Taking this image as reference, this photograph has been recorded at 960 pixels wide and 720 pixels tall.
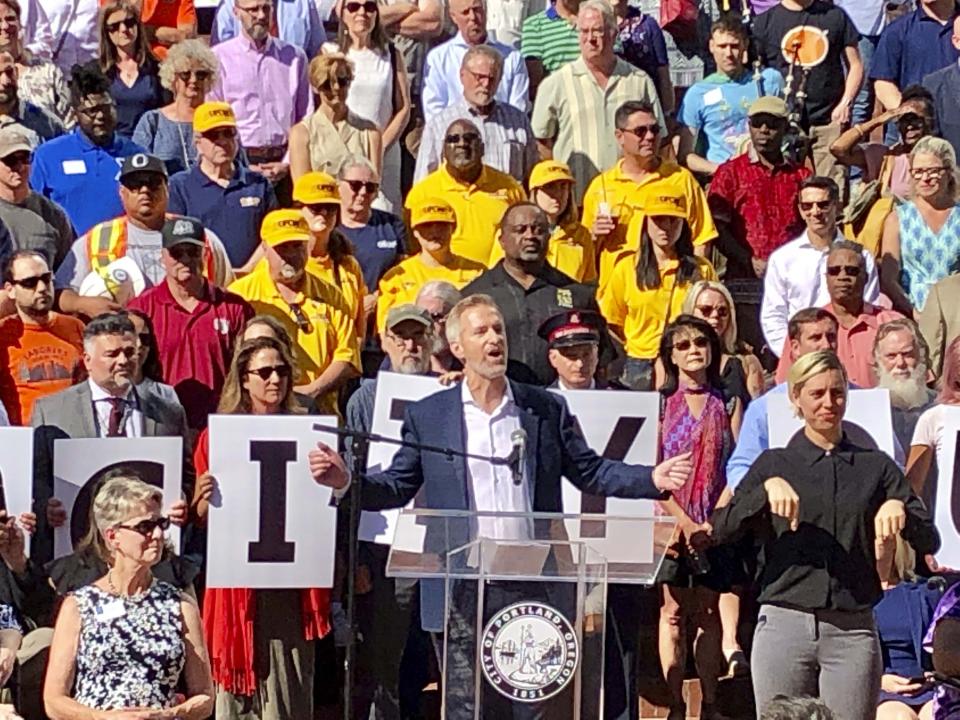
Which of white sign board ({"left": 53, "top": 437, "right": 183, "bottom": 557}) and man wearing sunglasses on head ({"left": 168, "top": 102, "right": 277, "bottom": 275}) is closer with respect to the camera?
white sign board ({"left": 53, "top": 437, "right": 183, "bottom": 557})

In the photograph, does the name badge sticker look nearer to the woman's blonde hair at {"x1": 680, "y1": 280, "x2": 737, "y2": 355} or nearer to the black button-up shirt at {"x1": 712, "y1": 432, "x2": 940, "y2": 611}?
the woman's blonde hair at {"x1": 680, "y1": 280, "x2": 737, "y2": 355}

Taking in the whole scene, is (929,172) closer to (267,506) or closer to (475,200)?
(475,200)

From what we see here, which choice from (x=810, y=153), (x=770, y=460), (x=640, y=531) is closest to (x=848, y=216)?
(x=810, y=153)

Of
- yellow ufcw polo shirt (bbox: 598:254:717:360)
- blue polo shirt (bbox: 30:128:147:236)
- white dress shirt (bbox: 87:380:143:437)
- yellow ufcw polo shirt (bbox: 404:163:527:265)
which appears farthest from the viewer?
yellow ufcw polo shirt (bbox: 404:163:527:265)

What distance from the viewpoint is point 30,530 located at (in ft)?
30.9

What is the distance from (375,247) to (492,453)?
10.7 ft

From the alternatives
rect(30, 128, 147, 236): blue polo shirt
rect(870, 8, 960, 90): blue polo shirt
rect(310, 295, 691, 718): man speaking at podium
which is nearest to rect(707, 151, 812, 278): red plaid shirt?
rect(870, 8, 960, 90): blue polo shirt

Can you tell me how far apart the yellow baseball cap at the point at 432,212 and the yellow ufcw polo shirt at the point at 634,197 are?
0.90m

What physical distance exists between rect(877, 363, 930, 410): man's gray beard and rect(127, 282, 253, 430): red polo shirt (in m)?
2.79

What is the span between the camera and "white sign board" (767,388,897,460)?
387 inches

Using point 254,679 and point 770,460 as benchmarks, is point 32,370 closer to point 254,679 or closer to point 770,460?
point 254,679

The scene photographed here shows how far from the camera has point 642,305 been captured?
12.0 meters

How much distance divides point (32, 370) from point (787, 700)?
4.57 m

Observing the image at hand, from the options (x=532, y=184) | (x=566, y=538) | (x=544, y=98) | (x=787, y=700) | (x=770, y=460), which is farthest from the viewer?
(x=544, y=98)
